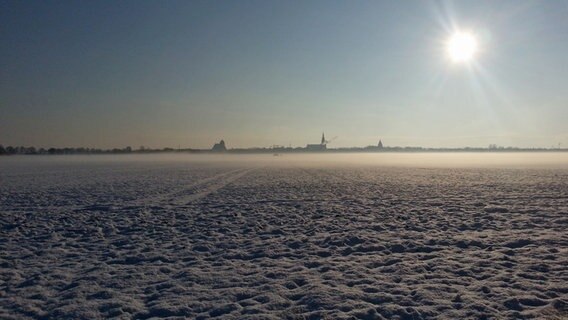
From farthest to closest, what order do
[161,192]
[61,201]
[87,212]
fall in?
[161,192] → [61,201] → [87,212]

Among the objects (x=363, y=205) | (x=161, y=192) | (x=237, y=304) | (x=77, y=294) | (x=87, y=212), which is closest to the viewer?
(x=237, y=304)

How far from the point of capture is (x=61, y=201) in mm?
19938

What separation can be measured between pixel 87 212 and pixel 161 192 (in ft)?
25.9

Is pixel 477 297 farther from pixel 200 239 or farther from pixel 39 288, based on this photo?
pixel 39 288

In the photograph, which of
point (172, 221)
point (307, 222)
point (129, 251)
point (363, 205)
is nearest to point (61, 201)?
point (172, 221)

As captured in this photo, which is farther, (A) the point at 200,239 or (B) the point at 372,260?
(A) the point at 200,239

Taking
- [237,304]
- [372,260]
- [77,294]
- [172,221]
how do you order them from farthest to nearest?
1. [172,221]
2. [372,260]
3. [77,294]
4. [237,304]

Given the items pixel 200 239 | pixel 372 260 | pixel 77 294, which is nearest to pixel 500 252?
pixel 372 260

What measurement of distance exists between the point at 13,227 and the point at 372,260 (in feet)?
42.6

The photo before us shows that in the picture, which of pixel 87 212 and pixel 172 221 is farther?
pixel 87 212

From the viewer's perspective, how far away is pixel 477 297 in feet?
21.4

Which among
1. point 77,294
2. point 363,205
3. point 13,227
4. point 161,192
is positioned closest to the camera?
point 77,294

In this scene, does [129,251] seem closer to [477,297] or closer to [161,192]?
[477,297]

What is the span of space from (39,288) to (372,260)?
730 cm
